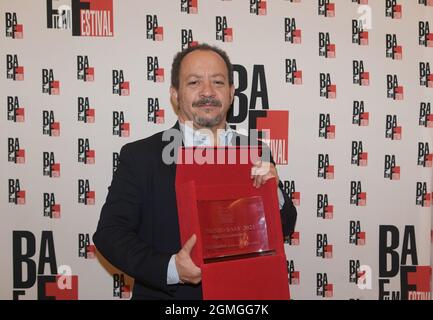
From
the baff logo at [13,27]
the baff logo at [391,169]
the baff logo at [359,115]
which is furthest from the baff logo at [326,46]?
the baff logo at [13,27]

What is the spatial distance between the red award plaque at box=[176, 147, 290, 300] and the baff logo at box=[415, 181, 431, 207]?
4.07 ft

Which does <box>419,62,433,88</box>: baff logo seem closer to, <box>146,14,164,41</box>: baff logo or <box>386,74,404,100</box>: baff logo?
<box>386,74,404,100</box>: baff logo

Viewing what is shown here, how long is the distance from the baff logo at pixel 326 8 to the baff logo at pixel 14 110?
5.10ft

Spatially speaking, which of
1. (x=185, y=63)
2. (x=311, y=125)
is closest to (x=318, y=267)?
(x=311, y=125)

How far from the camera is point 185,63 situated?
4.79 ft

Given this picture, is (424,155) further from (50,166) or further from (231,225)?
(50,166)

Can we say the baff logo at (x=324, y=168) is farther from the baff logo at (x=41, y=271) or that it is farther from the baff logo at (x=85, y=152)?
the baff logo at (x=41, y=271)

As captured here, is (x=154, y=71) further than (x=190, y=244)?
Yes

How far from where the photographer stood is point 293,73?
205 cm

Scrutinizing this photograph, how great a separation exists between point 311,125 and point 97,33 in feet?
3.77

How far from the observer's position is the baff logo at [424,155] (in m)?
2.10

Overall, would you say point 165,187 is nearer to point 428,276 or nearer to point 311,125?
point 311,125

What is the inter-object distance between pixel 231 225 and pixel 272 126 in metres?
0.97

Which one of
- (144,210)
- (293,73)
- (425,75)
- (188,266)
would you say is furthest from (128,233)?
(425,75)
